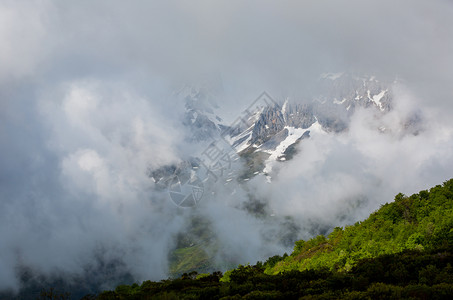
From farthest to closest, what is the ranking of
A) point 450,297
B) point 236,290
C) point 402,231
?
1. point 402,231
2. point 236,290
3. point 450,297

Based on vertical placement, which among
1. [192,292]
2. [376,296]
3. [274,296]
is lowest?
[376,296]

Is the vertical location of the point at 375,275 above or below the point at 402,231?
below

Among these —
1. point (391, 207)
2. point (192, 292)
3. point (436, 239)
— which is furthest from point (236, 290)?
point (391, 207)

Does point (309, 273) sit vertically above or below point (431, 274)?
above

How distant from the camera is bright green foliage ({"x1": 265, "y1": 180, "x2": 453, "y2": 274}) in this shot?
44.7m

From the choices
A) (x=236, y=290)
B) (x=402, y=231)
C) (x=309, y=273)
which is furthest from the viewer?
(x=402, y=231)

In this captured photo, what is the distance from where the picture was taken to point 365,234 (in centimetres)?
5903

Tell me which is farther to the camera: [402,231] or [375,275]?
[402,231]

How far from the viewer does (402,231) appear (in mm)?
51000

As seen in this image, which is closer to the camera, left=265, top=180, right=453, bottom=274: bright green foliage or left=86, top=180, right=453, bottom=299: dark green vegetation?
left=86, top=180, right=453, bottom=299: dark green vegetation

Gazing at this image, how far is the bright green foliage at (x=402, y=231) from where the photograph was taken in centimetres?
4472

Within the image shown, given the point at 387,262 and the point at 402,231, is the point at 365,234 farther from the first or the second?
the point at 387,262

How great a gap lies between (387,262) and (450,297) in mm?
12250

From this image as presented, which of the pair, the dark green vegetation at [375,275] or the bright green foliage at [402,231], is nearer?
the dark green vegetation at [375,275]
